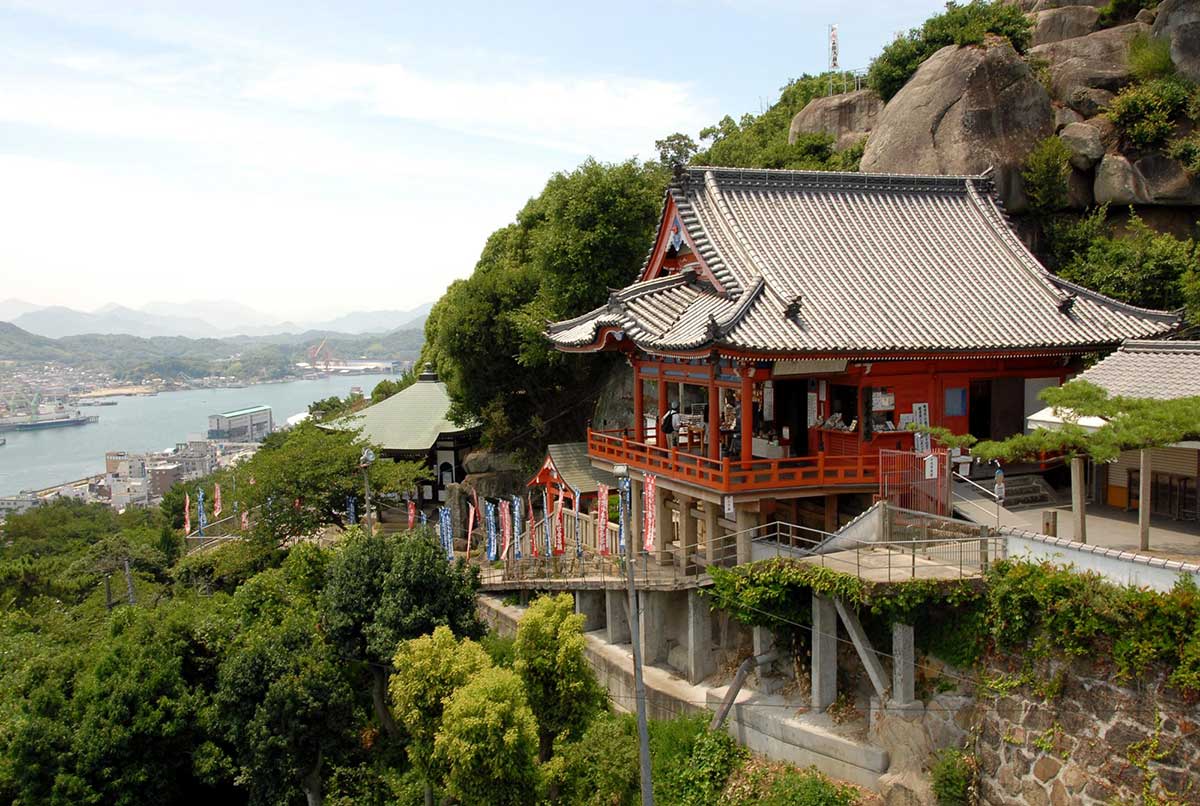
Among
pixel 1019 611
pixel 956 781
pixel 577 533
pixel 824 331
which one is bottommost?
pixel 956 781

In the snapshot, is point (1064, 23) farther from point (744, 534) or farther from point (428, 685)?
point (428, 685)

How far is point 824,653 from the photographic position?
62.0 feet

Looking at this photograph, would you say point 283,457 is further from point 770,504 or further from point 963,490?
point 963,490

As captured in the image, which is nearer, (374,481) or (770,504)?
(770,504)

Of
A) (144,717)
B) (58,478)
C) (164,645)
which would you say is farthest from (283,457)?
(58,478)

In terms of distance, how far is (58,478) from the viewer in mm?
148250

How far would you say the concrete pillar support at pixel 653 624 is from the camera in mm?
23531

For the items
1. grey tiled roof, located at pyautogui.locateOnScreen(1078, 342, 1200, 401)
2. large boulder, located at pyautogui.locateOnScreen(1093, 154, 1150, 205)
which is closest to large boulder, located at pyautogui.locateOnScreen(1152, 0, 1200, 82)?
large boulder, located at pyautogui.locateOnScreen(1093, 154, 1150, 205)

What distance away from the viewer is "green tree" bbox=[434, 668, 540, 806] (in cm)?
1761

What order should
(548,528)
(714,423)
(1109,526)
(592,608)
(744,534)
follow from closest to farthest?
(1109,526)
(744,534)
(714,423)
(592,608)
(548,528)

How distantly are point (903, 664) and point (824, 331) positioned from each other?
7.81 metres

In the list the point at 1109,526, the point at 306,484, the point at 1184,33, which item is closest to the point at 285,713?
the point at 306,484

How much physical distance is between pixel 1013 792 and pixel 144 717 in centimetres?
2118

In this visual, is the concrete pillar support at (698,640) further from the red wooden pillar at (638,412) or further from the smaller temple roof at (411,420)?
the smaller temple roof at (411,420)
